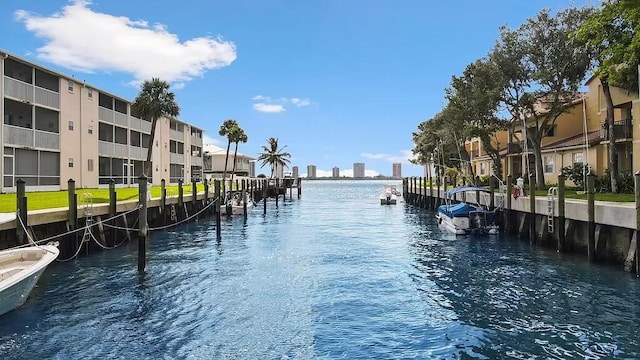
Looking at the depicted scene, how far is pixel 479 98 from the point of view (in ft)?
136

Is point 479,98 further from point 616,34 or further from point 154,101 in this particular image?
point 154,101

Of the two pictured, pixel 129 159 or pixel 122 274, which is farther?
pixel 129 159

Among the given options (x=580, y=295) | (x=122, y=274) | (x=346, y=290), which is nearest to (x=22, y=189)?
(x=122, y=274)

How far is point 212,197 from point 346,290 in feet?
111

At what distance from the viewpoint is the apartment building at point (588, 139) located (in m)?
37.3

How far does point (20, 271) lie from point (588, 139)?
42.7 meters

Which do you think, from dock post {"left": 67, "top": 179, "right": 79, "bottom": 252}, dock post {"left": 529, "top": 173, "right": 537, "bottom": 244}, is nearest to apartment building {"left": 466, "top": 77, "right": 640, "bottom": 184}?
dock post {"left": 529, "top": 173, "right": 537, "bottom": 244}

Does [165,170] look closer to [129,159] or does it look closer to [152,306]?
[129,159]

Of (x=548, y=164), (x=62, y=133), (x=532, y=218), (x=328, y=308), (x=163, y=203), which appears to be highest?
(x=62, y=133)

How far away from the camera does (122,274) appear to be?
1908cm

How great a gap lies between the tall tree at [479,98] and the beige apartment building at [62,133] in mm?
24593

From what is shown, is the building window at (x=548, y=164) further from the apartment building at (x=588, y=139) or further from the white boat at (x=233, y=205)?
the white boat at (x=233, y=205)

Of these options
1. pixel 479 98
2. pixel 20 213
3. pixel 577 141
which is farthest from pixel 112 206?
pixel 577 141

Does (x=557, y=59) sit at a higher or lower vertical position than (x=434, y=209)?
higher
